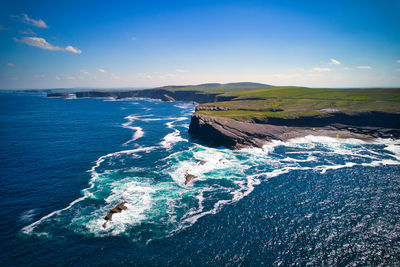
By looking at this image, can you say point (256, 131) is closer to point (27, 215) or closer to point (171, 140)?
point (171, 140)

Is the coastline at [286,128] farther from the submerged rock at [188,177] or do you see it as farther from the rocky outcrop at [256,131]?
the submerged rock at [188,177]

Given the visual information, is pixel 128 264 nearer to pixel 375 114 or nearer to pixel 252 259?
pixel 252 259

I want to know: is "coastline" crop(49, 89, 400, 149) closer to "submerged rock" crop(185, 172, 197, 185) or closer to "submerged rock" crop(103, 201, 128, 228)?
"submerged rock" crop(185, 172, 197, 185)

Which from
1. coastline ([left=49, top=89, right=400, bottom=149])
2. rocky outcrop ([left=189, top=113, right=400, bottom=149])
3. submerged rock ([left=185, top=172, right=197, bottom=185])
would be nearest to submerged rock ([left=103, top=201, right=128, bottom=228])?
submerged rock ([left=185, top=172, right=197, bottom=185])

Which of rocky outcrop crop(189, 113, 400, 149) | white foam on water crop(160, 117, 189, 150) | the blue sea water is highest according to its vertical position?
rocky outcrop crop(189, 113, 400, 149)

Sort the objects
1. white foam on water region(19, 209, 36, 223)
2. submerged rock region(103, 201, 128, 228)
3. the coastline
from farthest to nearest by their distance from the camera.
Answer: the coastline < submerged rock region(103, 201, 128, 228) < white foam on water region(19, 209, 36, 223)

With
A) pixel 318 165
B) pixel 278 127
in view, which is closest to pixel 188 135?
A: pixel 278 127

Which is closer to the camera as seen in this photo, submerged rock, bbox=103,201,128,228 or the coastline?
submerged rock, bbox=103,201,128,228
